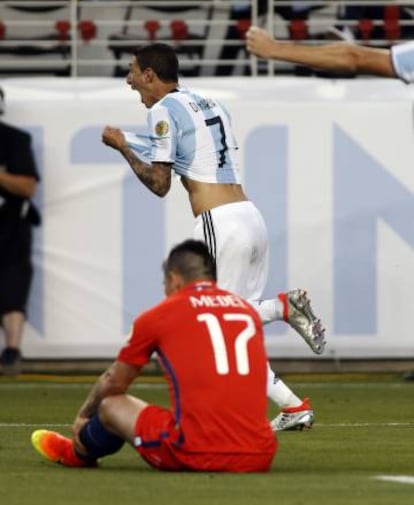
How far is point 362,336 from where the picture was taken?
16562 millimetres

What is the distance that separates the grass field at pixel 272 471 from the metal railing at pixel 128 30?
510 centimetres

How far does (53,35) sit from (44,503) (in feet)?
39.6

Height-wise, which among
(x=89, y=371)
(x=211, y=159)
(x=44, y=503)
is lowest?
(x=89, y=371)

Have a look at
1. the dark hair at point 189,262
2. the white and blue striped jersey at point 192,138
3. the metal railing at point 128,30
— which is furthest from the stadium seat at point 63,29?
the dark hair at point 189,262

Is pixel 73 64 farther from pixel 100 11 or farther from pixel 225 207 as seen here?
pixel 225 207

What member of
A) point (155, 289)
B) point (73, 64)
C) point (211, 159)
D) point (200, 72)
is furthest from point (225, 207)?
point (200, 72)

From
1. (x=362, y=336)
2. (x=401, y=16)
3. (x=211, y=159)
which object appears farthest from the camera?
(x=401, y=16)

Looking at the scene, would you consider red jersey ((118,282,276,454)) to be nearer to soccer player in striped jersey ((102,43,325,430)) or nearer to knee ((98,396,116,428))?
knee ((98,396,116,428))

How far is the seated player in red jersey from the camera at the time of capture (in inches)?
342

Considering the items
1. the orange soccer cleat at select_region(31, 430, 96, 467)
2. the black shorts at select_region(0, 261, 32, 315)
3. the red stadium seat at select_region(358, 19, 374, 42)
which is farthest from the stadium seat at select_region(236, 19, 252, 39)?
the orange soccer cleat at select_region(31, 430, 96, 467)

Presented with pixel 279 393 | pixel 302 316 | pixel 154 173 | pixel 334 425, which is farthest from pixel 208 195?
pixel 334 425

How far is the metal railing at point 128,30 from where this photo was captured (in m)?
18.6

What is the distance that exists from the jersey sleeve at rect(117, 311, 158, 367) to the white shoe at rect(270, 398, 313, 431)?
2.96 m

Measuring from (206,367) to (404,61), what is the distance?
1.65 metres
